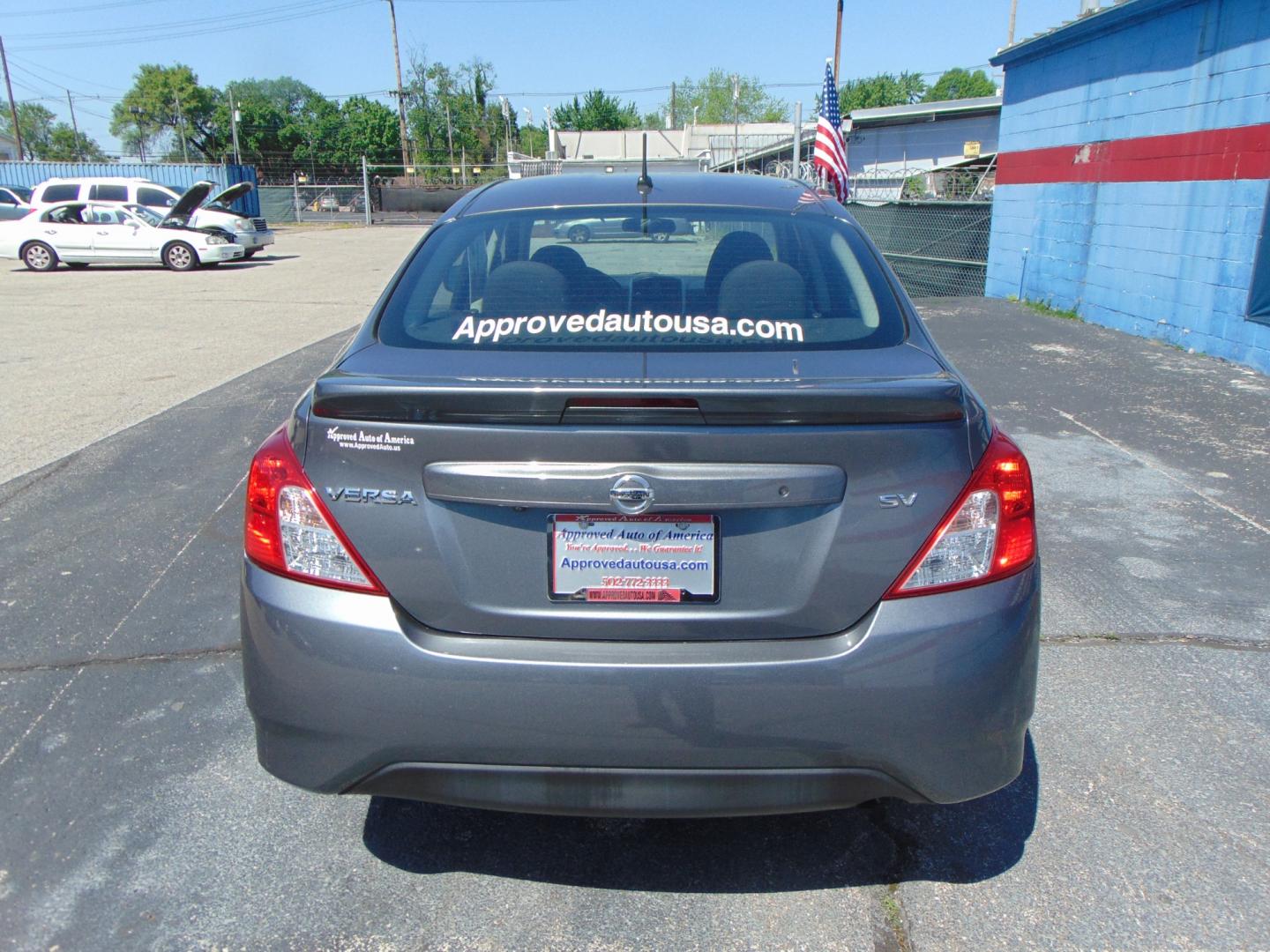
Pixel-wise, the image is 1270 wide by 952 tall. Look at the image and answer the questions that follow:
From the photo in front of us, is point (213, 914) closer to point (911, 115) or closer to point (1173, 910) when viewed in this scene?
point (1173, 910)

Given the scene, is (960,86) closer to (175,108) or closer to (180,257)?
(175,108)

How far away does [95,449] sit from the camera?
6.60 m

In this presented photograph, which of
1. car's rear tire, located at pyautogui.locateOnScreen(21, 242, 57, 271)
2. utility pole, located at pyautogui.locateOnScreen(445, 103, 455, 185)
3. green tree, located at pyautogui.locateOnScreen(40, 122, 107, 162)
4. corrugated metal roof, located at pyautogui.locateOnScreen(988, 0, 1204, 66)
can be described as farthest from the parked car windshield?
green tree, located at pyautogui.locateOnScreen(40, 122, 107, 162)

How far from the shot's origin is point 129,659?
3727 mm

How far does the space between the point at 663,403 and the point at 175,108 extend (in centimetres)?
11092

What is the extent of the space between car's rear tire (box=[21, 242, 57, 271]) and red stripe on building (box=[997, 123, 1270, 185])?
789 inches

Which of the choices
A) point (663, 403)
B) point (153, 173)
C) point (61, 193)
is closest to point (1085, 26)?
point (663, 403)

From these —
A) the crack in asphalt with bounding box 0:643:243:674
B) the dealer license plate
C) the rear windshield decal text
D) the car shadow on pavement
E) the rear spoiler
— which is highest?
the rear windshield decal text

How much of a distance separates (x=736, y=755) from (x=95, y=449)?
587 cm

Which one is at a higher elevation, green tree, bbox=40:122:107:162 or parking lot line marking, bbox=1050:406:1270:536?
green tree, bbox=40:122:107:162

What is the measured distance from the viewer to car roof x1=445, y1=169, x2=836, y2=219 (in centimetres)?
325

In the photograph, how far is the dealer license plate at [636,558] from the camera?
2.14 m

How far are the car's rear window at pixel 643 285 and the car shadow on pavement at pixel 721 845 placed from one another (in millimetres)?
1325

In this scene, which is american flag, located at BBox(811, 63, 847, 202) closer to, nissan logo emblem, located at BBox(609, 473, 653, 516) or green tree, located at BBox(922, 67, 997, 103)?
nissan logo emblem, located at BBox(609, 473, 653, 516)
